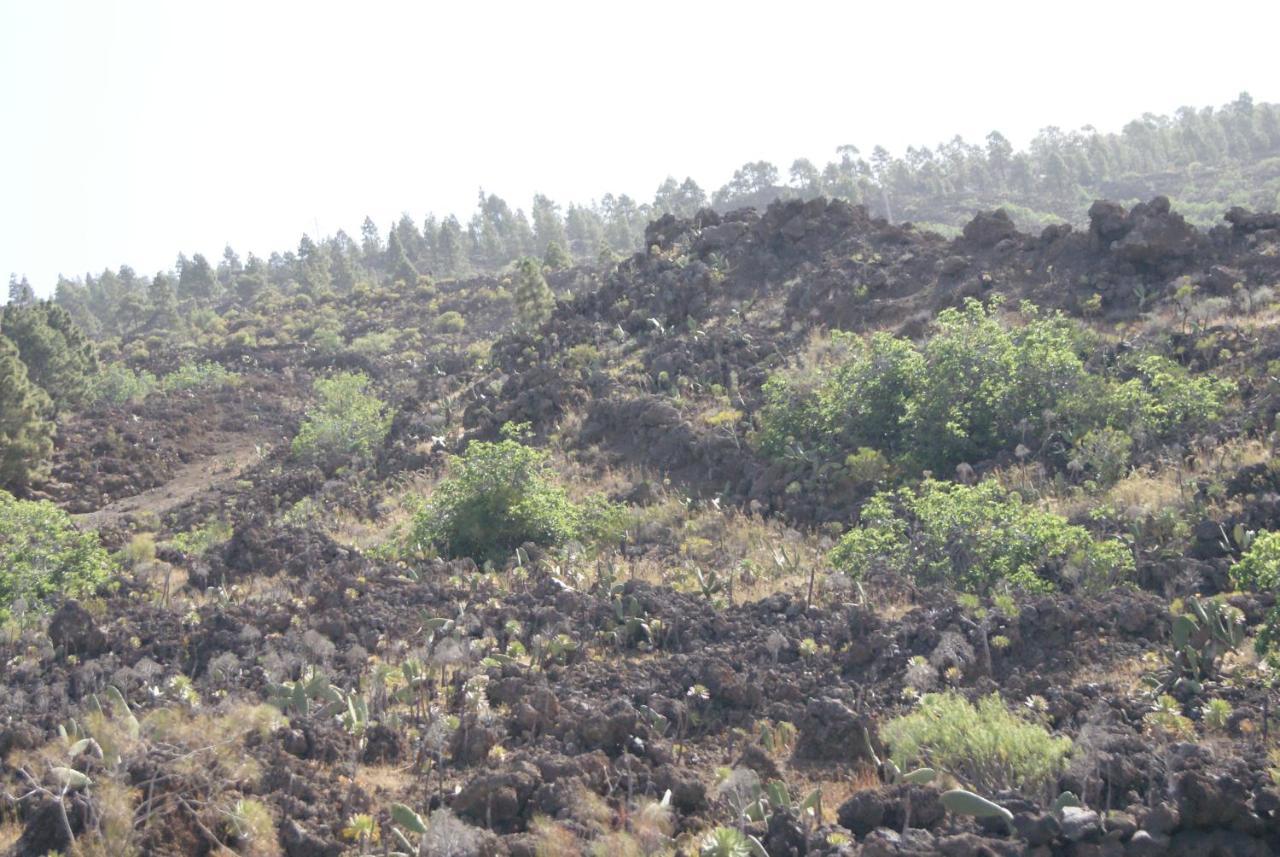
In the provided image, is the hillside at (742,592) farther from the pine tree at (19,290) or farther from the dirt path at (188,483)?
the pine tree at (19,290)

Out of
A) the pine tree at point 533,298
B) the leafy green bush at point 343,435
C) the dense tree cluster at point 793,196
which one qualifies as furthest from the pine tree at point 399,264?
the leafy green bush at point 343,435

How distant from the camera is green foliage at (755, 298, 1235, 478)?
12812 millimetres

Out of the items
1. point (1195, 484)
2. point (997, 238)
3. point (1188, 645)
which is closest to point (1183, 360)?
point (1195, 484)

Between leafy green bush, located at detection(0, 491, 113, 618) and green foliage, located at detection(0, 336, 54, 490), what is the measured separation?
9.51m

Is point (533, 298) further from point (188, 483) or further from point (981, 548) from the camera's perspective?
point (981, 548)

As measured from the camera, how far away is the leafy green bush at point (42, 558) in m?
11.8

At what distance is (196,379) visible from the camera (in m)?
33.2

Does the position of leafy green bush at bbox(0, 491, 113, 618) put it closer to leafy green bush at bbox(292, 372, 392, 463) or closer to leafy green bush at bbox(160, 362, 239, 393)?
leafy green bush at bbox(292, 372, 392, 463)

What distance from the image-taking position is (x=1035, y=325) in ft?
47.0

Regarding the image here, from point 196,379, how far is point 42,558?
2191 centimetres

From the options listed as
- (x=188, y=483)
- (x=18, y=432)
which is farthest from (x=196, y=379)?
(x=18, y=432)

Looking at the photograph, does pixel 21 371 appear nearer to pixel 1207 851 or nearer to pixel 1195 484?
pixel 1195 484

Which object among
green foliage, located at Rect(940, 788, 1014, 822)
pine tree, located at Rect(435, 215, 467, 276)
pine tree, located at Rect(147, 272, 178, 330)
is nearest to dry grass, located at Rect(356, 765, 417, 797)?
green foliage, located at Rect(940, 788, 1014, 822)

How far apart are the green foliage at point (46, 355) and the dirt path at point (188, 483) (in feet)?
18.1
